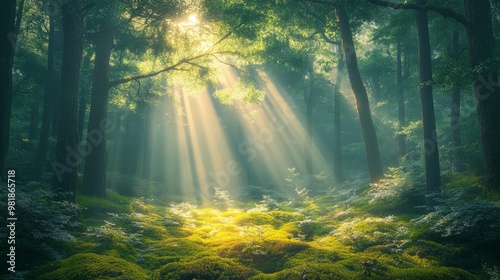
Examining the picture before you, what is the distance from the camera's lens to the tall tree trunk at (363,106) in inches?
605

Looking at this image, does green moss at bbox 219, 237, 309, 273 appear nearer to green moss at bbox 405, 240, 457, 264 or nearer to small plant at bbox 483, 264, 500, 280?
green moss at bbox 405, 240, 457, 264

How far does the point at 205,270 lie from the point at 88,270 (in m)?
1.93

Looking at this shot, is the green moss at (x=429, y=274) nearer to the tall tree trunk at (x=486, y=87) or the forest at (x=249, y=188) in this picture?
the forest at (x=249, y=188)

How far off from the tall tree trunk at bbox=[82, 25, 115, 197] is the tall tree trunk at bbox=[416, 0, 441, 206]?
12.7 metres

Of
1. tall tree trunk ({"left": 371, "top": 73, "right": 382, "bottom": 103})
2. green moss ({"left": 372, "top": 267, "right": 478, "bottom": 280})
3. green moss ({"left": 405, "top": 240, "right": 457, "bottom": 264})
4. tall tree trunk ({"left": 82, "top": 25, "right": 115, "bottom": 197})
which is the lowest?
green moss ({"left": 372, "top": 267, "right": 478, "bottom": 280})

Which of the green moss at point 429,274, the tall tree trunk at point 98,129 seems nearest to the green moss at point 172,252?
the green moss at point 429,274

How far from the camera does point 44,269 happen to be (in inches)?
218

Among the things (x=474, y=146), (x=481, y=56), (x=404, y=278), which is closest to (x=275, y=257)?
(x=404, y=278)

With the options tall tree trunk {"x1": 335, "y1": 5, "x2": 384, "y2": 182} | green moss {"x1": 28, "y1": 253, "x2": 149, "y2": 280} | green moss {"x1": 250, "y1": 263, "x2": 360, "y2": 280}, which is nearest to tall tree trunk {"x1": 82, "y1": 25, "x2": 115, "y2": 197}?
green moss {"x1": 28, "y1": 253, "x2": 149, "y2": 280}

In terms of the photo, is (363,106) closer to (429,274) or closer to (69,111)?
(429,274)

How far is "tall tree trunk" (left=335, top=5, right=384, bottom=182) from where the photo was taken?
15.4 metres

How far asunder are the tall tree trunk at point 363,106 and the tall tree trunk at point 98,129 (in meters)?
10.6

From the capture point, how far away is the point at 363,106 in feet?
51.1

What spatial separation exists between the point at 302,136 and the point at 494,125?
109 feet
